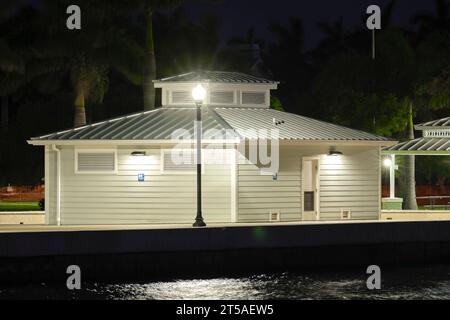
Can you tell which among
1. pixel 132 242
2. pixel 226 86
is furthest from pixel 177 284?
pixel 226 86

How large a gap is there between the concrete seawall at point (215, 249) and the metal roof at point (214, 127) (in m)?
4.99

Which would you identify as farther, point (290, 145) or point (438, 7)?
point (438, 7)

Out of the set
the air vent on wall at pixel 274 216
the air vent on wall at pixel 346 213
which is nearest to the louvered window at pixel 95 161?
the air vent on wall at pixel 274 216

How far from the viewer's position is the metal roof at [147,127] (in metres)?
37.9

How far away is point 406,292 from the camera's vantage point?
102ft

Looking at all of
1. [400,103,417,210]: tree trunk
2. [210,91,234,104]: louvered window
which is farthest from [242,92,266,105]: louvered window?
[400,103,417,210]: tree trunk

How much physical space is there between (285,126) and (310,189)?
7.52ft

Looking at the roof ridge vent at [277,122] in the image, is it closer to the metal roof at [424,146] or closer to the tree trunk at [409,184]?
the metal roof at [424,146]

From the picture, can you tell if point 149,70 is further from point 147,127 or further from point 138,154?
point 138,154

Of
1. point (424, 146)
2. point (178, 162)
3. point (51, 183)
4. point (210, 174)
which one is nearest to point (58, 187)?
point (51, 183)

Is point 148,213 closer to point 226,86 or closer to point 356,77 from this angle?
point 226,86

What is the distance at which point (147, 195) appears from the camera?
124ft

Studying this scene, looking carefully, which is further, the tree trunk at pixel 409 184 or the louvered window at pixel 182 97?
the tree trunk at pixel 409 184
